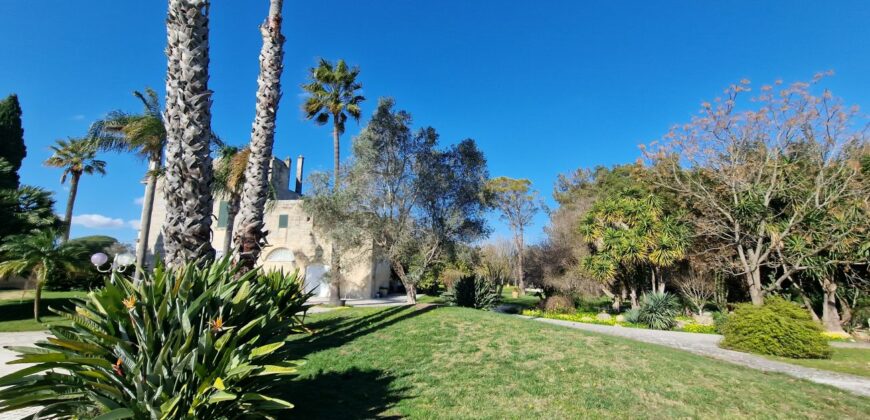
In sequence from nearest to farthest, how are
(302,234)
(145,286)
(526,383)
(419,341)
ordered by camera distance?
(145,286) → (526,383) → (419,341) → (302,234)

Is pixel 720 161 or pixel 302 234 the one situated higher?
pixel 720 161

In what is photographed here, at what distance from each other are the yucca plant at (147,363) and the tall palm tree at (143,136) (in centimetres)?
1126

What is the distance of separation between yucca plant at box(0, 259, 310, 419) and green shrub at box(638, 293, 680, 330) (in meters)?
16.1

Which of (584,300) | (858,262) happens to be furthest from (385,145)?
(858,262)

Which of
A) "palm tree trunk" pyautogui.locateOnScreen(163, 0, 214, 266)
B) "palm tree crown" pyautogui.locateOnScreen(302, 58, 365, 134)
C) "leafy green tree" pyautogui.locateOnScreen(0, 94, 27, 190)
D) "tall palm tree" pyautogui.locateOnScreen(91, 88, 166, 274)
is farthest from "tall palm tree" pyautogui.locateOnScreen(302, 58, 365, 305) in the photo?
"leafy green tree" pyautogui.locateOnScreen(0, 94, 27, 190)

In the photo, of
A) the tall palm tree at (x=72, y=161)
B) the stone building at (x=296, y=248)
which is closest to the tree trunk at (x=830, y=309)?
the stone building at (x=296, y=248)

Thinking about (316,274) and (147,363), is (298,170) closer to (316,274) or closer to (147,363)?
(316,274)

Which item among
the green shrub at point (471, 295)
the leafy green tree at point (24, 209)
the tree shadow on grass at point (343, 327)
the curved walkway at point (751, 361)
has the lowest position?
the curved walkway at point (751, 361)

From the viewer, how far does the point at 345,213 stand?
1517 cm

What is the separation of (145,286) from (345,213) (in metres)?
11.6

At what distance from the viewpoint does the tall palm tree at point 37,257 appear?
12.1 meters

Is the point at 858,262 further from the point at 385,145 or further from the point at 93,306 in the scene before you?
the point at 93,306

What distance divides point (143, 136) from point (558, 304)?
61.7 ft

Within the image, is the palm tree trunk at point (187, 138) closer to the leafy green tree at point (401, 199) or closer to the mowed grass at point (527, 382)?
the mowed grass at point (527, 382)
